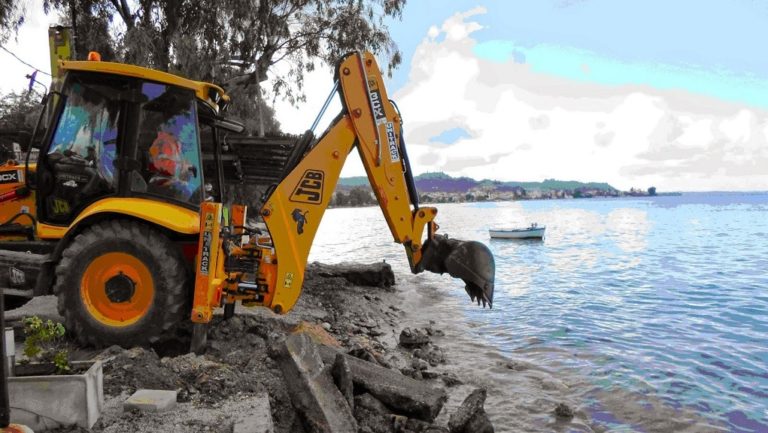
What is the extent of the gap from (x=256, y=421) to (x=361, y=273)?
11.1 m

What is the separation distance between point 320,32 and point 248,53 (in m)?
2.60

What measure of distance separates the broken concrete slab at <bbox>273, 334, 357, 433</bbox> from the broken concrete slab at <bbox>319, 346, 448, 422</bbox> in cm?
67

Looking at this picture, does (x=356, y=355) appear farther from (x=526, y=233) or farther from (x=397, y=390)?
(x=526, y=233)

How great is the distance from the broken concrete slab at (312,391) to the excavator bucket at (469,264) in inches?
64.7

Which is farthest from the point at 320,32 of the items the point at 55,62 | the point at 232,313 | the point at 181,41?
the point at 232,313

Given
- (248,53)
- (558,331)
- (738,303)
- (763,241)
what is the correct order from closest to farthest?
1. (558,331)
2. (738,303)
3. (248,53)
4. (763,241)

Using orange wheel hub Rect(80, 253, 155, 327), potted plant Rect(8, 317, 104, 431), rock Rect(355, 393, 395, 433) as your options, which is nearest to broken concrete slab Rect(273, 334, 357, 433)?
rock Rect(355, 393, 395, 433)

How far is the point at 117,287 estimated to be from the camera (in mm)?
5242

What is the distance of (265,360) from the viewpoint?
532 cm

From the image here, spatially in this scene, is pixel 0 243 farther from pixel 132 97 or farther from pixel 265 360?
pixel 265 360

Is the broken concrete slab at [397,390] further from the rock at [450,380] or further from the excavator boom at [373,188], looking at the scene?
the rock at [450,380]

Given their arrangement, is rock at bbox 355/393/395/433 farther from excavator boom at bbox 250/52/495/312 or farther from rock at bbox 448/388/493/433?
excavator boom at bbox 250/52/495/312

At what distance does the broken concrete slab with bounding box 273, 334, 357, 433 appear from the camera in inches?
176

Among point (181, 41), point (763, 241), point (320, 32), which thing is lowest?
point (763, 241)
